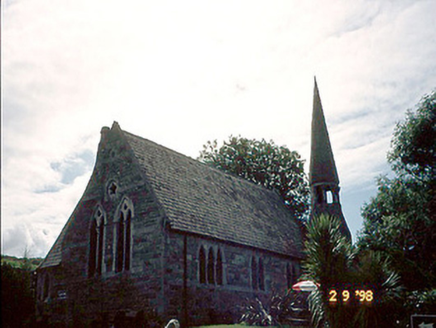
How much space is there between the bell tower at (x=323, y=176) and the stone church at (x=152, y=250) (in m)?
6.85

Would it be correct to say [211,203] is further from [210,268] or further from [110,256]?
[110,256]

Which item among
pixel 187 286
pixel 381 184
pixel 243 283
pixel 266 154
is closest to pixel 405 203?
pixel 381 184

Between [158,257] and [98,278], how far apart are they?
4541 millimetres

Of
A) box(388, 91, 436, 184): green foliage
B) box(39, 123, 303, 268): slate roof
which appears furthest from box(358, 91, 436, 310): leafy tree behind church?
box(39, 123, 303, 268): slate roof

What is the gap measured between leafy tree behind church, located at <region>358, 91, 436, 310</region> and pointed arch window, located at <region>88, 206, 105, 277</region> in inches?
621

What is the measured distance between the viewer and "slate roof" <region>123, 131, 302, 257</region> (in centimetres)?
2320

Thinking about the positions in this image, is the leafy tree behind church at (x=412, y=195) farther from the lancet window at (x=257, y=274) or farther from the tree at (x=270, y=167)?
the tree at (x=270, y=167)

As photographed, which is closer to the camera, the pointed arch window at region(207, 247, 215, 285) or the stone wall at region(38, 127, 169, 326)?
the stone wall at region(38, 127, 169, 326)

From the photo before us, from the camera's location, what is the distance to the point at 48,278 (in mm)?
27000

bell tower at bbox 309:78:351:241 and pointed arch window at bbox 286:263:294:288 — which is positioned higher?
bell tower at bbox 309:78:351:241

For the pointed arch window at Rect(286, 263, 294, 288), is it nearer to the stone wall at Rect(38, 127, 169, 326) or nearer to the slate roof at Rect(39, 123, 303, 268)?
the slate roof at Rect(39, 123, 303, 268)

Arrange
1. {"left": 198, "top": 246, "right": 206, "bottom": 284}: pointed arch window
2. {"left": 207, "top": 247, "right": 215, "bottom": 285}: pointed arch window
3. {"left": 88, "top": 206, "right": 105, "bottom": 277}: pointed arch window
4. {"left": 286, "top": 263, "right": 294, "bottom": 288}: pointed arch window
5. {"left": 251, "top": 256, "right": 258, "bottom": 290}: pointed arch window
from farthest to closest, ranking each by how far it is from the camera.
Result: {"left": 286, "top": 263, "right": 294, "bottom": 288}: pointed arch window, {"left": 251, "top": 256, "right": 258, "bottom": 290}: pointed arch window, {"left": 88, "top": 206, "right": 105, "bottom": 277}: pointed arch window, {"left": 207, "top": 247, "right": 215, "bottom": 285}: pointed arch window, {"left": 198, "top": 246, "right": 206, "bottom": 284}: pointed arch window

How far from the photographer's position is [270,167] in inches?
1914

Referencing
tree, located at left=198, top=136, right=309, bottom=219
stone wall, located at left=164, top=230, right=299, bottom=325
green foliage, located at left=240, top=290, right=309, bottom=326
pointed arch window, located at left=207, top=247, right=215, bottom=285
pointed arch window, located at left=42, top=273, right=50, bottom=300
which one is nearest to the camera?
green foliage, located at left=240, top=290, right=309, bottom=326
